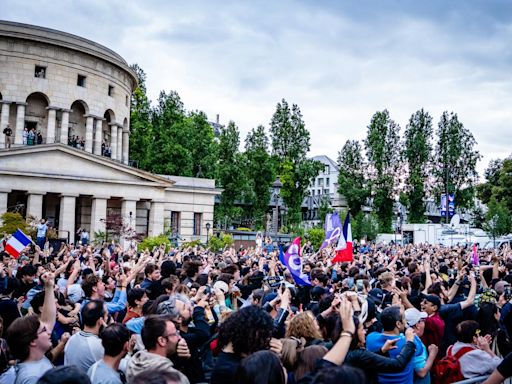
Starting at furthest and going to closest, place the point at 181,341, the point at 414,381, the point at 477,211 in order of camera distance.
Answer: the point at 477,211
the point at 414,381
the point at 181,341

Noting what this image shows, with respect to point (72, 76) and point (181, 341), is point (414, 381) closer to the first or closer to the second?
point (181, 341)

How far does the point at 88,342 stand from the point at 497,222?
2105 inches

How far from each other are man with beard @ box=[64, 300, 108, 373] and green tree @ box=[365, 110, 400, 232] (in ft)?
200

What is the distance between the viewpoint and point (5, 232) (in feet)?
94.4

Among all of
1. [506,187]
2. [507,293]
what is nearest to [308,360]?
[507,293]

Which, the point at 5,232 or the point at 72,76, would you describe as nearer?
the point at 5,232

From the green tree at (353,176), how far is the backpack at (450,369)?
60.7m

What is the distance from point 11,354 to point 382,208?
63.0 metres

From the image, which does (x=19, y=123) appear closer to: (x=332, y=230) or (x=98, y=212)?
(x=98, y=212)

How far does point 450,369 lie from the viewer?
569cm

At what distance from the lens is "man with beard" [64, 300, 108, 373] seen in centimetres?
513

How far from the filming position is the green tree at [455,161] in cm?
6531

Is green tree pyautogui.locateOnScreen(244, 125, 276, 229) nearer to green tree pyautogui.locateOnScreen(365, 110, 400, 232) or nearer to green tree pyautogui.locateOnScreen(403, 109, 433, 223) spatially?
green tree pyautogui.locateOnScreen(365, 110, 400, 232)

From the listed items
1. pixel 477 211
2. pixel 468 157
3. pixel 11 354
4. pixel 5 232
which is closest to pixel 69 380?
pixel 11 354
